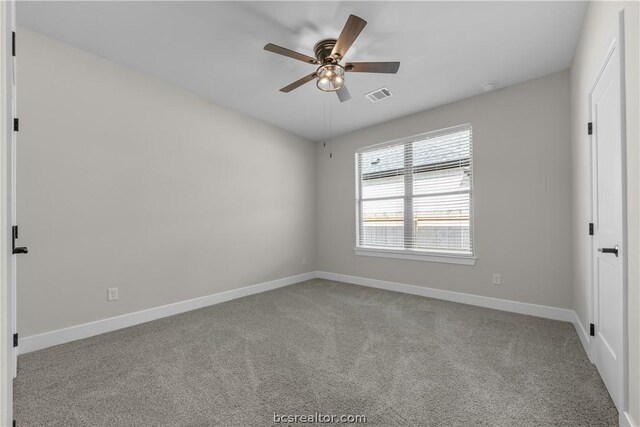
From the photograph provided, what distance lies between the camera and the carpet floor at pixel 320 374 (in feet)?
5.29

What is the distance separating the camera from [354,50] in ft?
8.87

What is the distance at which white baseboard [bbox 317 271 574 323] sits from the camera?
3.06 meters

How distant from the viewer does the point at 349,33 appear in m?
2.06

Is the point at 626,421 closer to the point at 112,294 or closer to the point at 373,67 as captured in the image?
the point at 373,67

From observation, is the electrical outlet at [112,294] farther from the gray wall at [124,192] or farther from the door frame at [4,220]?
the door frame at [4,220]

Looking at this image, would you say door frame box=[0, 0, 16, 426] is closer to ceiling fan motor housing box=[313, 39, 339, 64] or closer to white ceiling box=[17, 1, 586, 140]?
white ceiling box=[17, 1, 586, 140]

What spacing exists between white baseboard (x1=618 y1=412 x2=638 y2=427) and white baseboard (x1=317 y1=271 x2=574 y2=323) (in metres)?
1.86

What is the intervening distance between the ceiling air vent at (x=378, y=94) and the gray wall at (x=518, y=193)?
2.76ft

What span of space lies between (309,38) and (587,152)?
8.10 feet

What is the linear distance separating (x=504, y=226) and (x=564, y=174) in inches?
31.7

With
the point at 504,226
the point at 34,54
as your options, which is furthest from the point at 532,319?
the point at 34,54

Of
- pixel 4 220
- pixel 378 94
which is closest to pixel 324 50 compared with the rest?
pixel 378 94

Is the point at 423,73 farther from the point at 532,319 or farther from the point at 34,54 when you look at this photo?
the point at 34,54

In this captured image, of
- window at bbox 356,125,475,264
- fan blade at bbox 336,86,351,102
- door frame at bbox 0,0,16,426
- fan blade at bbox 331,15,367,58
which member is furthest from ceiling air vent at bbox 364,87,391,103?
door frame at bbox 0,0,16,426
